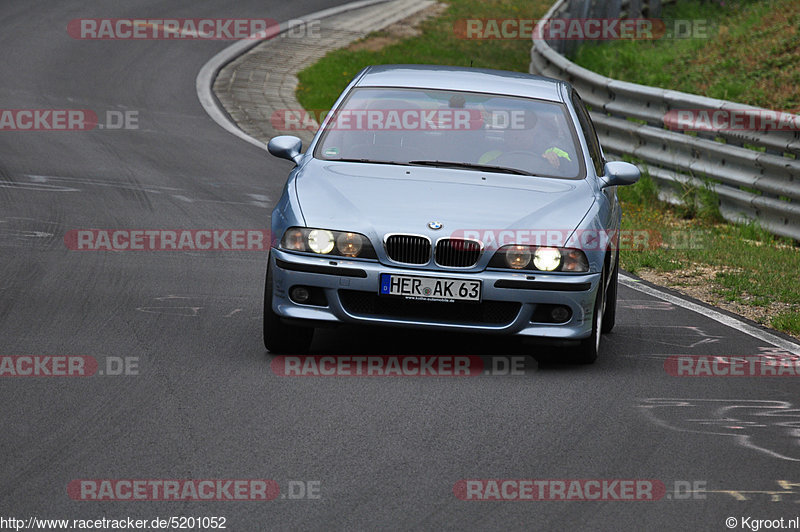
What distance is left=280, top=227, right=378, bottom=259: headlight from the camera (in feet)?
Result: 23.0

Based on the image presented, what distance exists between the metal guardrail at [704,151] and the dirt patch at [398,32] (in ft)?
22.7

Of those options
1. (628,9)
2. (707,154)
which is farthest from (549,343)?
(628,9)

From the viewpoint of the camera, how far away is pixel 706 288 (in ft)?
34.3

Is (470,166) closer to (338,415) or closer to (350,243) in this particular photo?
(350,243)

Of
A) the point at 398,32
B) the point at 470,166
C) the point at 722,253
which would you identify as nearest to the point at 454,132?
the point at 470,166

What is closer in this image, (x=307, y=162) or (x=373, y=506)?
(x=373, y=506)

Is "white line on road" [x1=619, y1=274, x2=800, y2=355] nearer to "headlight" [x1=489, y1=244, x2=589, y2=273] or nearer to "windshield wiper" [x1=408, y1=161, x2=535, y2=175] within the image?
"headlight" [x1=489, y1=244, x2=589, y2=273]

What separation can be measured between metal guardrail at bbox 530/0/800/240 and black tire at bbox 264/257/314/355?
258 inches

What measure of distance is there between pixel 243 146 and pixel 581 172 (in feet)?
28.4

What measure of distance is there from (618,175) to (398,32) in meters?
17.0

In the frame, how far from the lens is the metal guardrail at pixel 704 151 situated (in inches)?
492

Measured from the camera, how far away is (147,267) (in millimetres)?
9883

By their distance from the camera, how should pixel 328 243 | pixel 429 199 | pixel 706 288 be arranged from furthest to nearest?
pixel 706 288 < pixel 429 199 < pixel 328 243

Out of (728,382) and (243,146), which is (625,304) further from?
(243,146)
